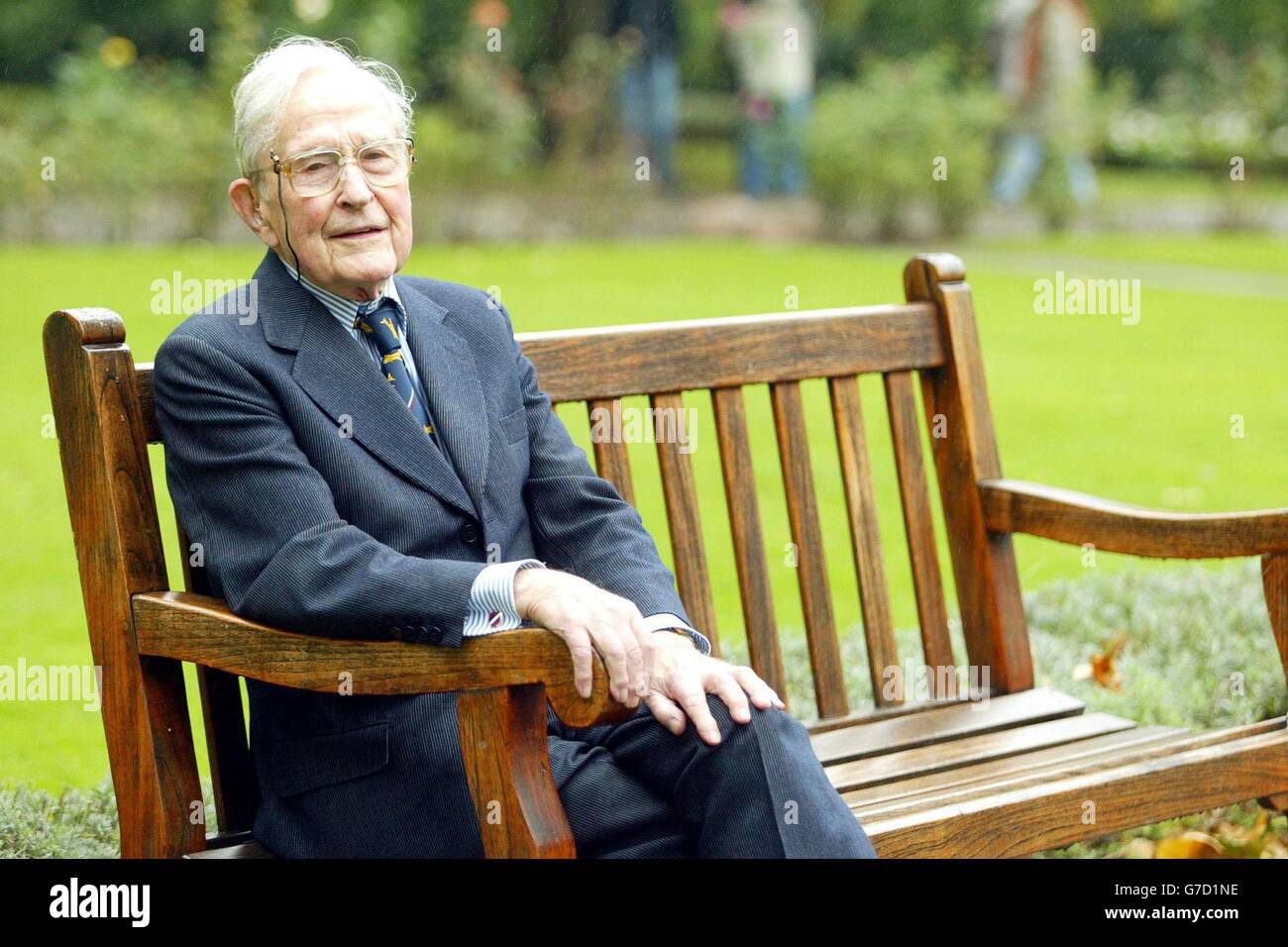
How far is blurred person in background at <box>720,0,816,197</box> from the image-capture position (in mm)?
A: 17234

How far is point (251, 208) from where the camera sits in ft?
9.63

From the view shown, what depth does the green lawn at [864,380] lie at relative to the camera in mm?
5883

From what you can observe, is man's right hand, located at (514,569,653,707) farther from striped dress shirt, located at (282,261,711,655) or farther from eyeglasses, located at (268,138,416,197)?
eyeglasses, located at (268,138,416,197)

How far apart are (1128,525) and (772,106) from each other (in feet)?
48.1

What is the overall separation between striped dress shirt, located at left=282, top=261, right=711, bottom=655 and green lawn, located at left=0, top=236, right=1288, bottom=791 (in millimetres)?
1696

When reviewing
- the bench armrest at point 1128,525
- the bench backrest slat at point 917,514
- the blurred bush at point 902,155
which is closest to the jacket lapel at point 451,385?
the bench backrest slat at point 917,514

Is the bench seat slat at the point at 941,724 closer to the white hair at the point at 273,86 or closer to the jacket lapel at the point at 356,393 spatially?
the jacket lapel at the point at 356,393

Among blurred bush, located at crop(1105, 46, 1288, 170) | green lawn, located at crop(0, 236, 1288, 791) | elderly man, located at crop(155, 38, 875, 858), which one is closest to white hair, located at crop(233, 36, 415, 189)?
elderly man, located at crop(155, 38, 875, 858)

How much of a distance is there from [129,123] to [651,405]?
488 inches

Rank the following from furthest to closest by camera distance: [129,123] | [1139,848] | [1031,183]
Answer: [1031,183] → [129,123] → [1139,848]

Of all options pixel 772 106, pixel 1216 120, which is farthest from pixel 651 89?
pixel 1216 120
